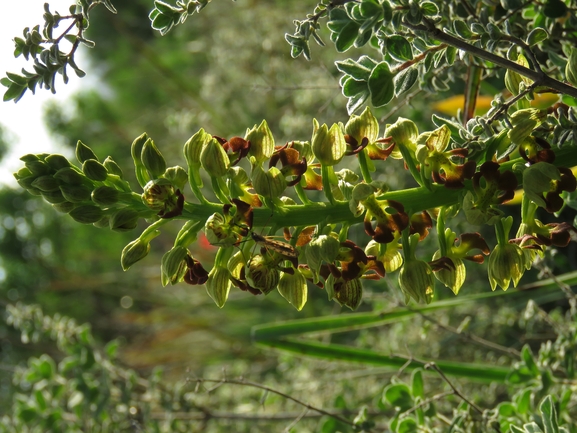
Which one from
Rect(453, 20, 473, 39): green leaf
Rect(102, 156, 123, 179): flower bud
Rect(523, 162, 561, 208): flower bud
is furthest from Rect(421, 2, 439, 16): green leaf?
Rect(102, 156, 123, 179): flower bud

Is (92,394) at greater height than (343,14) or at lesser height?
lesser

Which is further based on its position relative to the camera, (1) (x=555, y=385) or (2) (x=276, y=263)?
(1) (x=555, y=385)

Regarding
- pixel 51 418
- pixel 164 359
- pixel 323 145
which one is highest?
pixel 164 359

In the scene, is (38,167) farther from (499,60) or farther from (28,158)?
(499,60)

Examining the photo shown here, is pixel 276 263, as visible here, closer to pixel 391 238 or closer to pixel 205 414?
pixel 391 238

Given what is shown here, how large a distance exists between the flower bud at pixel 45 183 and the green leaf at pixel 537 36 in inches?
25.9

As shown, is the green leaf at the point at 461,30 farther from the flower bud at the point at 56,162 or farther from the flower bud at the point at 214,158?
the flower bud at the point at 56,162

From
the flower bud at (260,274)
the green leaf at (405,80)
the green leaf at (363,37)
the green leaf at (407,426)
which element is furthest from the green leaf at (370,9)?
the green leaf at (407,426)

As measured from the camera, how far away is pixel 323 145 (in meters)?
0.84

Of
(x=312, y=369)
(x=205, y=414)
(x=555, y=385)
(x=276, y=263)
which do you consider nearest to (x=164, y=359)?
(x=312, y=369)

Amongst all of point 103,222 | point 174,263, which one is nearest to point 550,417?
point 174,263

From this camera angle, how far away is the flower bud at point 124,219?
32.7 inches

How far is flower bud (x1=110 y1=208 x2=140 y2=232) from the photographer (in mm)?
831

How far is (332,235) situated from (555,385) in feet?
2.99
